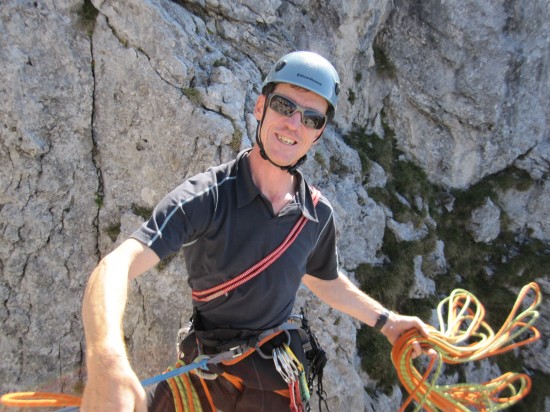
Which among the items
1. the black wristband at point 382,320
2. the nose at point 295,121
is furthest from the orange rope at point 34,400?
the black wristband at point 382,320

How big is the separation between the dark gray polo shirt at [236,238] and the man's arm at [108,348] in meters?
0.50

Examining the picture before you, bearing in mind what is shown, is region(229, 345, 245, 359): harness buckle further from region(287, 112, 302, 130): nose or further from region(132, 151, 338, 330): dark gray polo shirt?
region(287, 112, 302, 130): nose

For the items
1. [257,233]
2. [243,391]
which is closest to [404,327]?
[243,391]

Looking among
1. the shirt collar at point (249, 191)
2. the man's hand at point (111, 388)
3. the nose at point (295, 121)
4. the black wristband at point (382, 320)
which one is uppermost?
the nose at point (295, 121)

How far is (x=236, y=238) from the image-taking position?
2.84m

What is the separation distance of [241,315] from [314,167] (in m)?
4.52

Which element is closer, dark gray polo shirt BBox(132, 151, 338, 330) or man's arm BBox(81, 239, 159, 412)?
man's arm BBox(81, 239, 159, 412)

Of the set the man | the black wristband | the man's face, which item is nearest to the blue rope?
the man

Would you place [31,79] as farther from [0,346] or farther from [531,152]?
[531,152]

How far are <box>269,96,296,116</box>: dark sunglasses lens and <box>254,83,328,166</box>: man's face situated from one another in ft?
0.09

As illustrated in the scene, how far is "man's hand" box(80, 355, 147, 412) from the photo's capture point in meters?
1.64

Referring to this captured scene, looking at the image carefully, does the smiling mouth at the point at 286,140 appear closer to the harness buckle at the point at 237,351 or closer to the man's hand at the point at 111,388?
the harness buckle at the point at 237,351

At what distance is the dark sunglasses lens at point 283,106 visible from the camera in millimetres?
3072

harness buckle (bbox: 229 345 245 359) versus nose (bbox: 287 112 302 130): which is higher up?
nose (bbox: 287 112 302 130)
